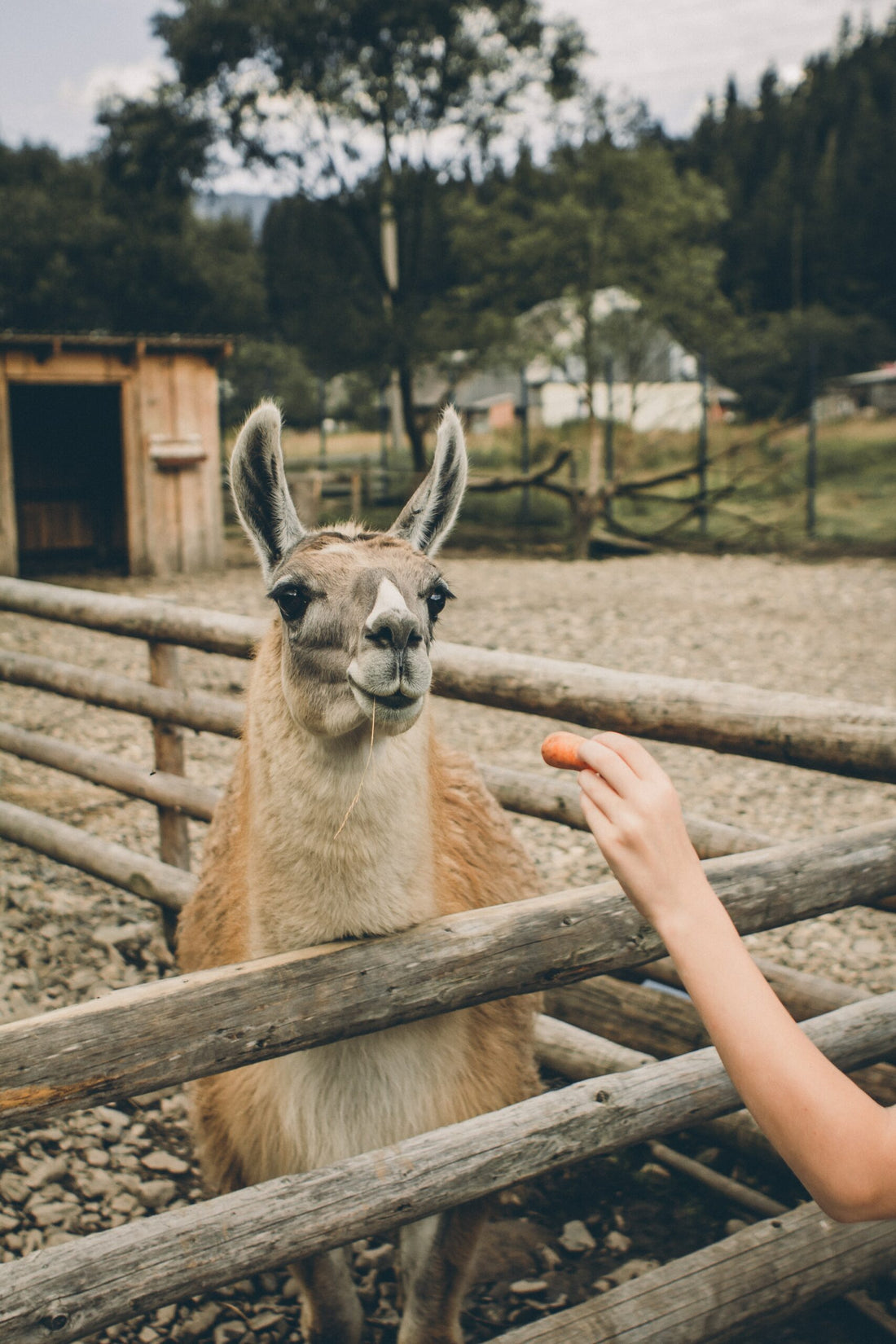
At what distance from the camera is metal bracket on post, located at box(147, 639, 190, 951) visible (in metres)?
4.37

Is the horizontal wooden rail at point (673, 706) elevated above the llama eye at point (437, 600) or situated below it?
below

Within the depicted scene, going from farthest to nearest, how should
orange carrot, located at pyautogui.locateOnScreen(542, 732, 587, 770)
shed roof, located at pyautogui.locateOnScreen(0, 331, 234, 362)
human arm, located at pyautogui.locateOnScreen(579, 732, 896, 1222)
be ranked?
shed roof, located at pyautogui.locateOnScreen(0, 331, 234, 362), orange carrot, located at pyautogui.locateOnScreen(542, 732, 587, 770), human arm, located at pyautogui.locateOnScreen(579, 732, 896, 1222)

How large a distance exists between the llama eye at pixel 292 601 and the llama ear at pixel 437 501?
366mm

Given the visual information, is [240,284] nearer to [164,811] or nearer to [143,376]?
[143,376]

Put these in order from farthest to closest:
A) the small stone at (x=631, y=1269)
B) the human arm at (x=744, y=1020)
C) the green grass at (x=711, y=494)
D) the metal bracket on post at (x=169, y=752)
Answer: the green grass at (x=711, y=494) < the metal bracket on post at (x=169, y=752) < the small stone at (x=631, y=1269) < the human arm at (x=744, y=1020)

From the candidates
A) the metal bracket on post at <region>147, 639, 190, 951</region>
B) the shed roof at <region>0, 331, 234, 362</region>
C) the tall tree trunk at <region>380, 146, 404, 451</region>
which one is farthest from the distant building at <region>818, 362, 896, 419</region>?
the metal bracket on post at <region>147, 639, 190, 951</region>

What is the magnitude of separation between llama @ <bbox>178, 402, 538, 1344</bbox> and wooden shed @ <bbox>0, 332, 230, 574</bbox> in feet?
41.0

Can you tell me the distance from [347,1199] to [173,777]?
105 inches

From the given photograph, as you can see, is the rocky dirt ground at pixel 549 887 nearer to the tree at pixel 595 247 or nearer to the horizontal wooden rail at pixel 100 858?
the horizontal wooden rail at pixel 100 858

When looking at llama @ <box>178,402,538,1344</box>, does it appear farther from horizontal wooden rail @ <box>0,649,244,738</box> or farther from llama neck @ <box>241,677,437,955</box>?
horizontal wooden rail @ <box>0,649,244,738</box>

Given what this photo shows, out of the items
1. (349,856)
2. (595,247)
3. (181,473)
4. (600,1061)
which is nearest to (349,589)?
(349,856)

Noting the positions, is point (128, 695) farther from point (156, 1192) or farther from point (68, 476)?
point (68, 476)

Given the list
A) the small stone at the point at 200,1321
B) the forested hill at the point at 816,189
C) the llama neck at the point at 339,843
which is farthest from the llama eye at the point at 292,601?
the forested hill at the point at 816,189

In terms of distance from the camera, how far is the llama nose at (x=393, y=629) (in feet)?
5.78
